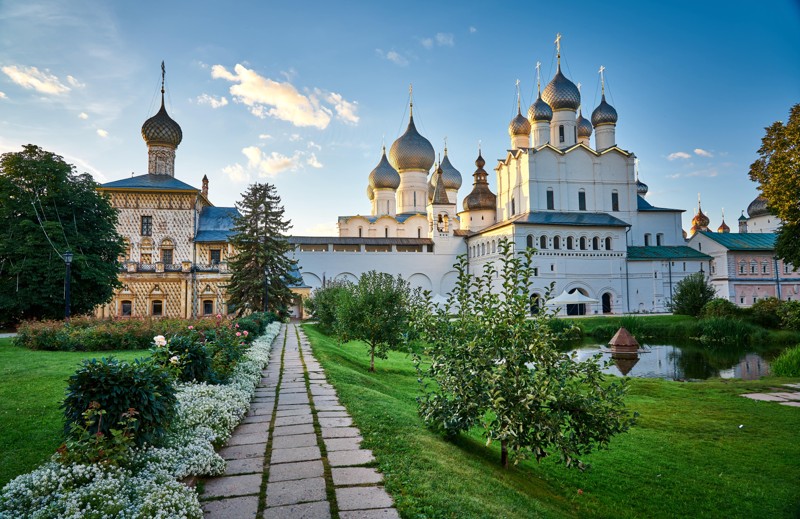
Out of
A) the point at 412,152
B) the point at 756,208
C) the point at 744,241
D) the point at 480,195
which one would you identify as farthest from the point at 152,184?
the point at 756,208

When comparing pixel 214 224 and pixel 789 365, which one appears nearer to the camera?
pixel 789 365

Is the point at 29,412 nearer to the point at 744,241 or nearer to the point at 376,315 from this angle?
the point at 376,315

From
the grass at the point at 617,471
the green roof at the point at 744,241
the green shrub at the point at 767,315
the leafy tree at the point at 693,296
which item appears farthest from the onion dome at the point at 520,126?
the grass at the point at 617,471

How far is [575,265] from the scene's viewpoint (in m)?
36.8

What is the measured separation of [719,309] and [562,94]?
22095 millimetres

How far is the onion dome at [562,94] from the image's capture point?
40.8m

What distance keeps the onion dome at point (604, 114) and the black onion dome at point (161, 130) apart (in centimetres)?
3270

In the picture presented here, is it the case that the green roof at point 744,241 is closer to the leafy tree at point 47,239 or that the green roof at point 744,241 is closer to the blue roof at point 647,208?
the blue roof at point 647,208

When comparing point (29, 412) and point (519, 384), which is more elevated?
point (519, 384)

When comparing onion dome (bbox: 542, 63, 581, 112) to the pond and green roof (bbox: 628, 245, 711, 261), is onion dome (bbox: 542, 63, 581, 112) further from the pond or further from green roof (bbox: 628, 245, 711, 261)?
the pond

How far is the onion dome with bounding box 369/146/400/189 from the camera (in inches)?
1884

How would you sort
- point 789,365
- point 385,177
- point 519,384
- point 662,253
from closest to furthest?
point 519,384 → point 789,365 → point 662,253 → point 385,177

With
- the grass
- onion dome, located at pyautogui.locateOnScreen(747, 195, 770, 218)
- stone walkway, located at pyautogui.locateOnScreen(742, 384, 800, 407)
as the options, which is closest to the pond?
stone walkway, located at pyautogui.locateOnScreen(742, 384, 800, 407)

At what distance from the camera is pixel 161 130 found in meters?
33.9
